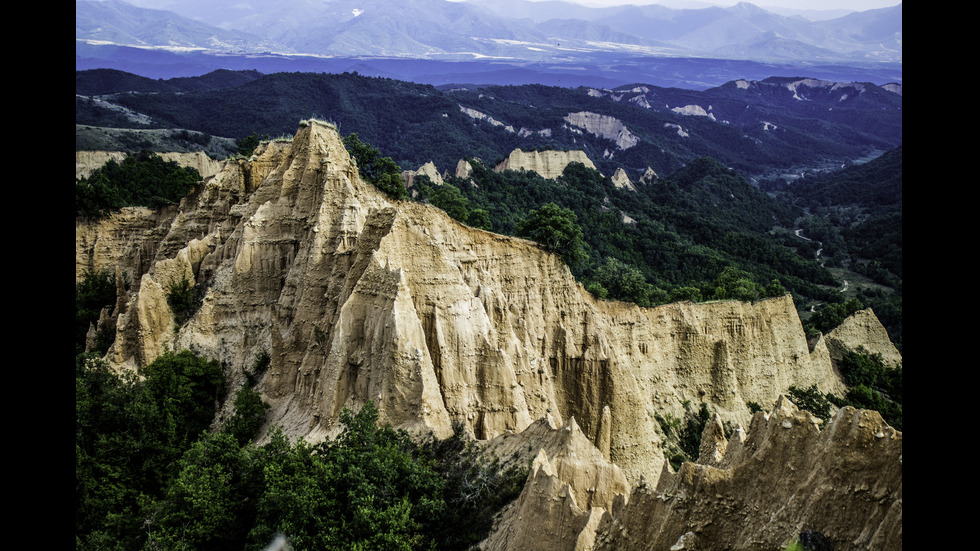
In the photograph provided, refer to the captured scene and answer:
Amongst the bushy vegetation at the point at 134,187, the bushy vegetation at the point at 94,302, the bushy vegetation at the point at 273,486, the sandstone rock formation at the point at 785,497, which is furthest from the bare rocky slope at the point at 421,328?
the sandstone rock formation at the point at 785,497

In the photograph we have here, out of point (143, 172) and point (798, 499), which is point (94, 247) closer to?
point (143, 172)

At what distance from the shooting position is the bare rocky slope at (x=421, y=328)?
74.1 ft

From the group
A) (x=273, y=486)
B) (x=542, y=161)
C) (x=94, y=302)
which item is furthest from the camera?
(x=542, y=161)

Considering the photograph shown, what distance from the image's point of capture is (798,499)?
36.5ft

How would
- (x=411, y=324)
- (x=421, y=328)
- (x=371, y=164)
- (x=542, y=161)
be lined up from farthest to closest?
1. (x=542, y=161)
2. (x=371, y=164)
3. (x=421, y=328)
4. (x=411, y=324)

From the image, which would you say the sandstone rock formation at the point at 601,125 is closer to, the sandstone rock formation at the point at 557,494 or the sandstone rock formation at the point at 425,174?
the sandstone rock formation at the point at 425,174

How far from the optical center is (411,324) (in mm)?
22422

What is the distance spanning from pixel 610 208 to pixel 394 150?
81.9 m

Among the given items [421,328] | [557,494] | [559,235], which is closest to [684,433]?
[559,235]

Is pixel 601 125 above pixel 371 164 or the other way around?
above

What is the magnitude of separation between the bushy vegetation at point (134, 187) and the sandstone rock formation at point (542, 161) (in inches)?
1994

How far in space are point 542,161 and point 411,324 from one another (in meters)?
81.5

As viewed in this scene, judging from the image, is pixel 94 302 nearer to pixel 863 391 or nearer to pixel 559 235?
pixel 559 235
